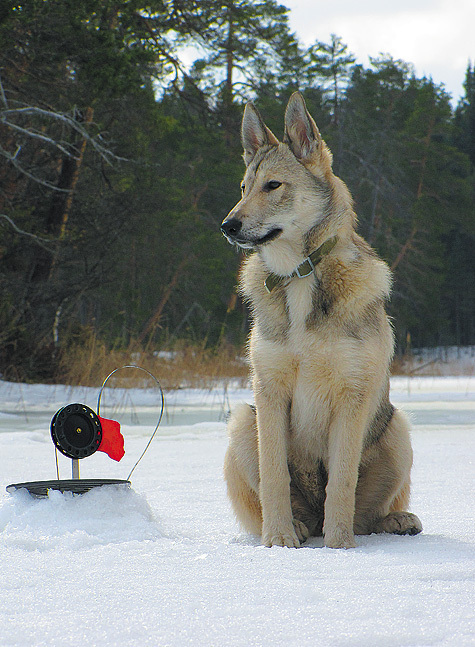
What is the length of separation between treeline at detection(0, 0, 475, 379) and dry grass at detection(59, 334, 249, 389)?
1.24ft

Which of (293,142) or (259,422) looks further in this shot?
(293,142)

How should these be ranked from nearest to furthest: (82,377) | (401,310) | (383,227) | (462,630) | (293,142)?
(462,630) < (293,142) < (82,377) < (383,227) < (401,310)

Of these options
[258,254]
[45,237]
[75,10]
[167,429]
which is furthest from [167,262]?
[258,254]

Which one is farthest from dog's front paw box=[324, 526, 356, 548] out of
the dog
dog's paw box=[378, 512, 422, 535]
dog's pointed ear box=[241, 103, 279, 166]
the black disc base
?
dog's pointed ear box=[241, 103, 279, 166]

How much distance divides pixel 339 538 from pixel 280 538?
0.81ft

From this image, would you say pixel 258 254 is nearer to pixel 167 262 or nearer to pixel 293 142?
pixel 293 142

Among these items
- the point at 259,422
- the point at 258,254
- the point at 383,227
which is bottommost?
the point at 259,422

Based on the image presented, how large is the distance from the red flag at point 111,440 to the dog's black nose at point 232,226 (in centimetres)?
101

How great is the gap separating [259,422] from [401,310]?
33055 millimetres

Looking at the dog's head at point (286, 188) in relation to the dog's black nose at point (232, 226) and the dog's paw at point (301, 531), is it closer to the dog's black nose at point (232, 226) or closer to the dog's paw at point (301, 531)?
the dog's black nose at point (232, 226)

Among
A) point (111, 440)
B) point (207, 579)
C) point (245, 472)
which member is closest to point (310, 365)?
point (245, 472)

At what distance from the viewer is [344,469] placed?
309cm

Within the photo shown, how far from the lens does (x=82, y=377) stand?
13.0 m

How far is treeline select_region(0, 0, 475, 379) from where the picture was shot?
11.5 meters
